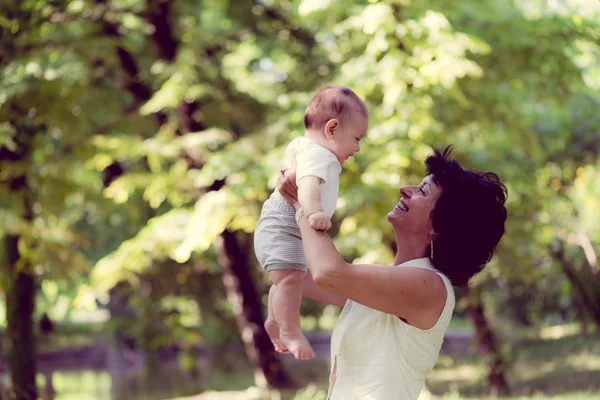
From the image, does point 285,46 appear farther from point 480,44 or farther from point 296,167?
point 296,167

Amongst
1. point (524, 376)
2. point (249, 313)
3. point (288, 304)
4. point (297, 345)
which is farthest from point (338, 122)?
point (524, 376)

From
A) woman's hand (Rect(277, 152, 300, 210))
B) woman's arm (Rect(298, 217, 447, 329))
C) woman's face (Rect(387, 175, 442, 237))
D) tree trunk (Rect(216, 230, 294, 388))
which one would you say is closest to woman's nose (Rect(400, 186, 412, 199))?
woman's face (Rect(387, 175, 442, 237))

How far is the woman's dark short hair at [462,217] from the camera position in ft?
9.39

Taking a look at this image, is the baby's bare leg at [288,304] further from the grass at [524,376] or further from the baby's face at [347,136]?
the grass at [524,376]

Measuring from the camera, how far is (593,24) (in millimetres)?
9766

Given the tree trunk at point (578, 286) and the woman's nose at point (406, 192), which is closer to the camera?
the woman's nose at point (406, 192)

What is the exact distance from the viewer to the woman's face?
2.89 metres

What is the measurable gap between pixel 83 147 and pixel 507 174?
5.63 meters

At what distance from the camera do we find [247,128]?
553 inches

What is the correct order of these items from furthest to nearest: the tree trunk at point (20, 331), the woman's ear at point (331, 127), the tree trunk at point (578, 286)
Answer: the tree trunk at point (578, 286)
the tree trunk at point (20, 331)
the woman's ear at point (331, 127)

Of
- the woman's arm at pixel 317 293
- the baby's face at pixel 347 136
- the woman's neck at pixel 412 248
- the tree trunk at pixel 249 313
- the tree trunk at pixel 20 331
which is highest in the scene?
the baby's face at pixel 347 136

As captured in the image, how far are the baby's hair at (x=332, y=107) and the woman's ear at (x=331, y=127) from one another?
0.02 meters

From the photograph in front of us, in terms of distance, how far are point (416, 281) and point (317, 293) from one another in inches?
24.4

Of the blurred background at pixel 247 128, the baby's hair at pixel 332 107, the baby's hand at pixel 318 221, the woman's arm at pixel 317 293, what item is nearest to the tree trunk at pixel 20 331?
the blurred background at pixel 247 128
